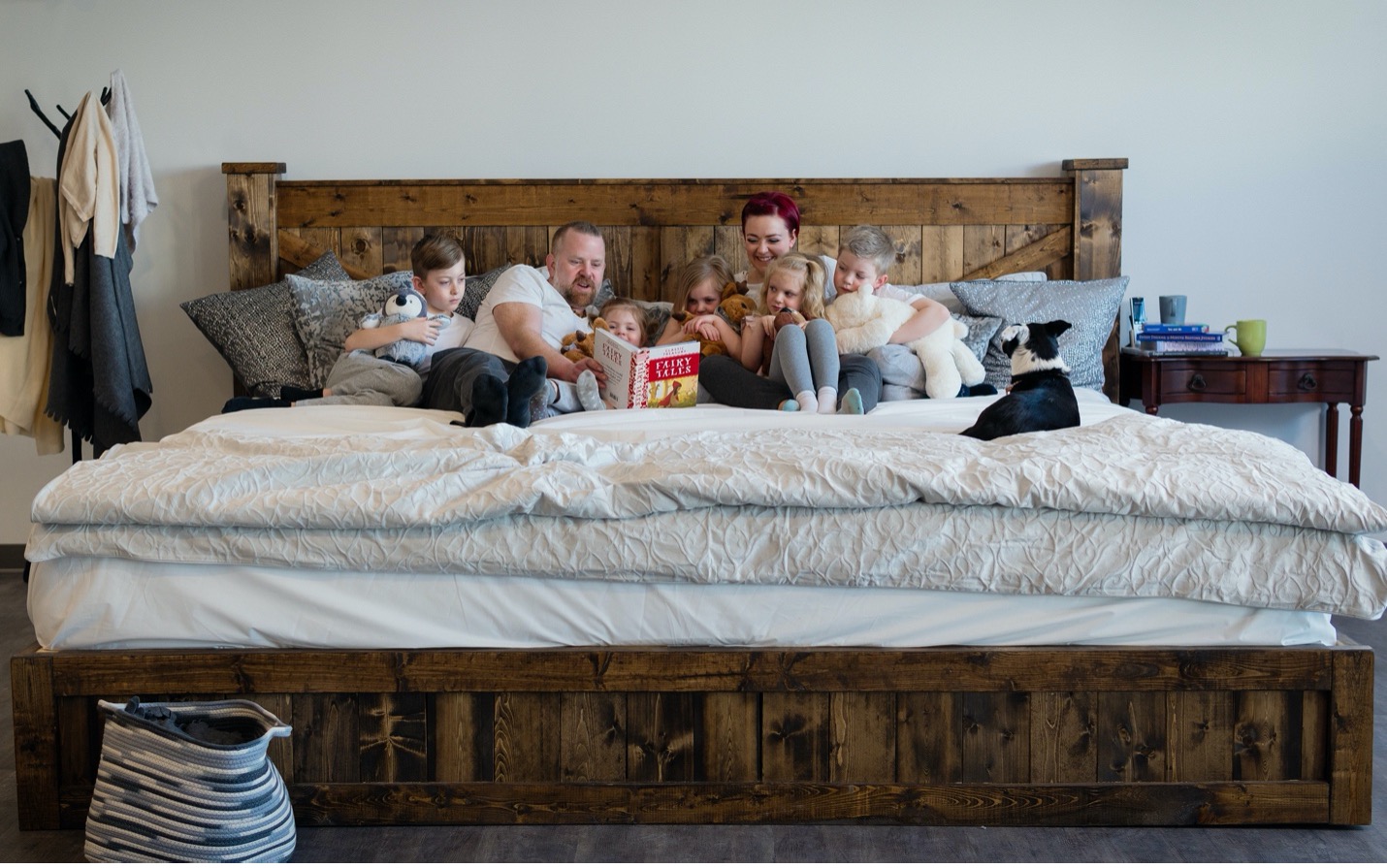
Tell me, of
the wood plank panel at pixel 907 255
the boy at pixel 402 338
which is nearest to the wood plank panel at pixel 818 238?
the wood plank panel at pixel 907 255

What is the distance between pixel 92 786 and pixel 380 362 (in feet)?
4.53

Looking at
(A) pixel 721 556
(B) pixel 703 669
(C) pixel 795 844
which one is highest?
(A) pixel 721 556

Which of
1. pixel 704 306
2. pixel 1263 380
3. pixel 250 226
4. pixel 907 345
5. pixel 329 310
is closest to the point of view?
pixel 907 345

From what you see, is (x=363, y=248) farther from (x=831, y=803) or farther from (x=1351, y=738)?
(x=1351, y=738)

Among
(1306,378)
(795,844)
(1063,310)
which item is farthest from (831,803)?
(1306,378)

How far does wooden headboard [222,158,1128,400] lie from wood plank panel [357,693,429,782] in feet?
6.90

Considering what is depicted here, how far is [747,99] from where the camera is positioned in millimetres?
3717

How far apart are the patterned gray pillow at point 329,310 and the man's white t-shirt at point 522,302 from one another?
0.32 meters

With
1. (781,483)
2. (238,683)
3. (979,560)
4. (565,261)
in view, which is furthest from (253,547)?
(565,261)

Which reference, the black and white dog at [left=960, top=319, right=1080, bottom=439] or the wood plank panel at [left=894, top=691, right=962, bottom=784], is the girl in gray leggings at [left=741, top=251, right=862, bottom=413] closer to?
the black and white dog at [left=960, top=319, right=1080, bottom=439]

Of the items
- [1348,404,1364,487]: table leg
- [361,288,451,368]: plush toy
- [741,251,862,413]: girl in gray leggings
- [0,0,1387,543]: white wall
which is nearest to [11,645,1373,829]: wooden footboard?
[741,251,862,413]: girl in gray leggings

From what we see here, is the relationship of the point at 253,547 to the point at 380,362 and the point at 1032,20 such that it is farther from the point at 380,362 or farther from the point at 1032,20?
the point at 1032,20

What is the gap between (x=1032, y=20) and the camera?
12.1 feet

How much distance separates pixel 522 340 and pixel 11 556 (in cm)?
200
